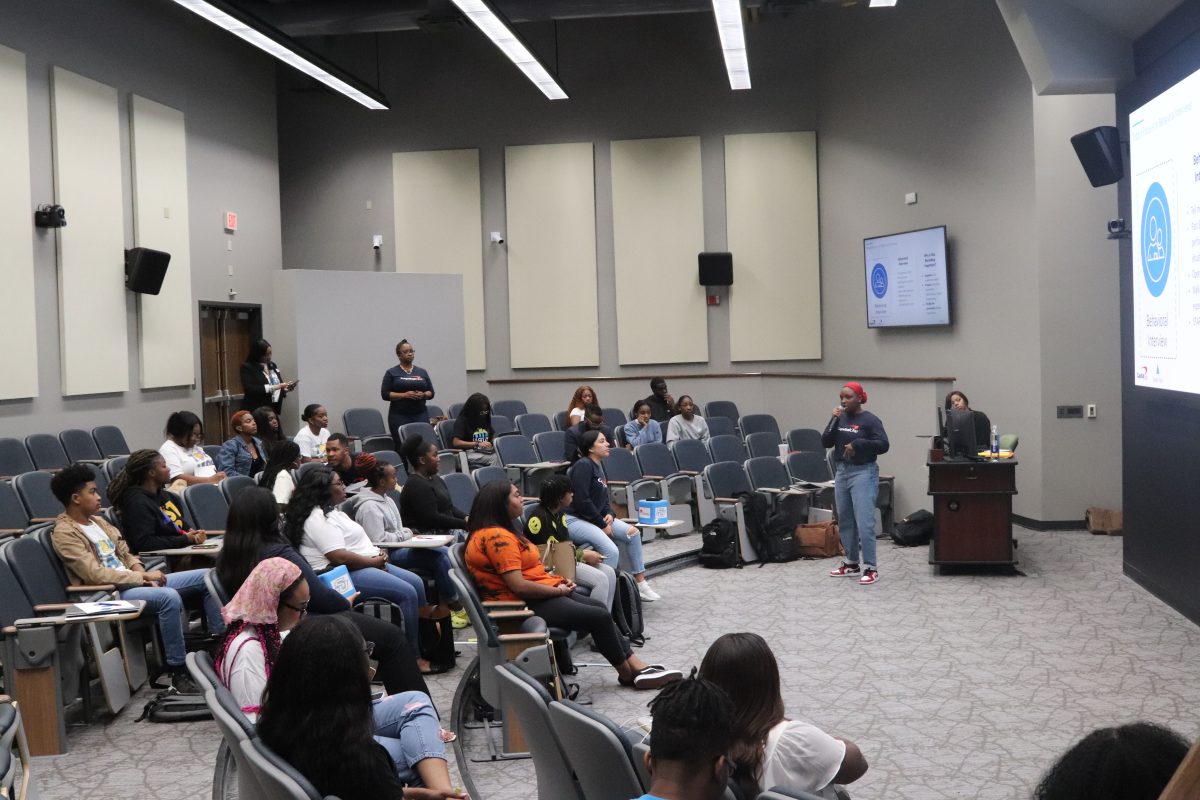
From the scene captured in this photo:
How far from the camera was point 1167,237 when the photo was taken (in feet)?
20.5

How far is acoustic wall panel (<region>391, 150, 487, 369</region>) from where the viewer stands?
46.8 feet

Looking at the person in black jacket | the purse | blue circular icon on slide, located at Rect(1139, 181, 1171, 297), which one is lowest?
the purse

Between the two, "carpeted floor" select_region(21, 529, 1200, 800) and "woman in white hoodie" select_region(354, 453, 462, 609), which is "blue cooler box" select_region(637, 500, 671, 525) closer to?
"carpeted floor" select_region(21, 529, 1200, 800)

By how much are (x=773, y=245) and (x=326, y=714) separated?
1205cm

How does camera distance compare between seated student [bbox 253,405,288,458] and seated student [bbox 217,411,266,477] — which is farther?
seated student [bbox 253,405,288,458]

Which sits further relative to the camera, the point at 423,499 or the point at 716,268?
the point at 716,268

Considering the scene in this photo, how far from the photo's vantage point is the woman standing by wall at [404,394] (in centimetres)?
1091

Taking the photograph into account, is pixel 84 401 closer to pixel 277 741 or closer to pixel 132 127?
pixel 132 127

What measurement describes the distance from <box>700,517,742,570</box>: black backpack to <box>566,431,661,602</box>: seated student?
1.28 m

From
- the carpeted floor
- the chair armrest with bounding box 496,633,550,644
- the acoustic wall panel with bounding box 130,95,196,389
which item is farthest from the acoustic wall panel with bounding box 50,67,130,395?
the chair armrest with bounding box 496,633,550,644

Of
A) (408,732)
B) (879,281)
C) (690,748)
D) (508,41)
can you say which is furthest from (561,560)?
(879,281)

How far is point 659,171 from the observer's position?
46.3 feet

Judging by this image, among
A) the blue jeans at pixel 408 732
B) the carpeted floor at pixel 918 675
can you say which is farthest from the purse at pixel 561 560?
the blue jeans at pixel 408 732

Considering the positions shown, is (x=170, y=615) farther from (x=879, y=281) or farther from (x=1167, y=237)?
(x=879, y=281)
